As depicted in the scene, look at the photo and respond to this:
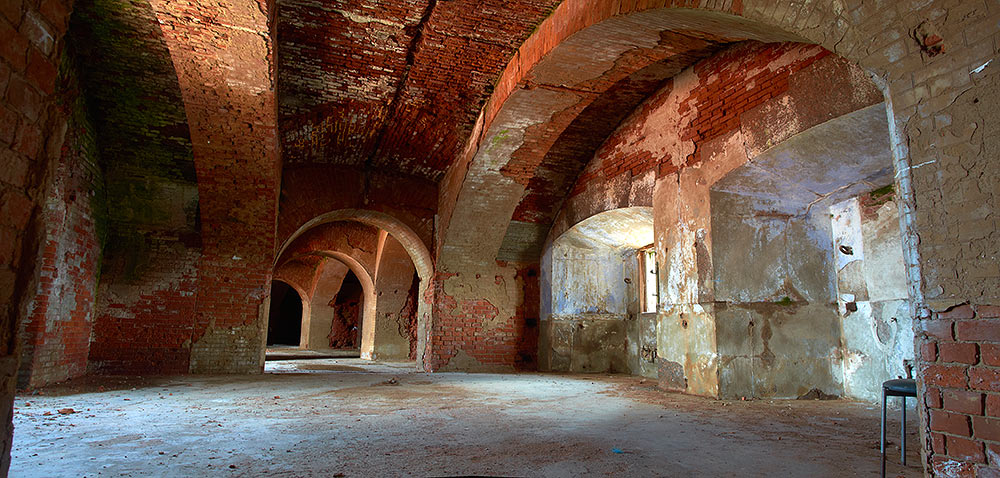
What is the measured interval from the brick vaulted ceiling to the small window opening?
3.37 meters

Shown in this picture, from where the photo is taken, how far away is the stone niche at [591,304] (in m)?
8.58

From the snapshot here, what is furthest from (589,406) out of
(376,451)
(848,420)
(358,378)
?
(358,378)

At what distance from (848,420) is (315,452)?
12.1ft

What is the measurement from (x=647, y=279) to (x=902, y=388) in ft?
20.4

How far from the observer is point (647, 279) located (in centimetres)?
878

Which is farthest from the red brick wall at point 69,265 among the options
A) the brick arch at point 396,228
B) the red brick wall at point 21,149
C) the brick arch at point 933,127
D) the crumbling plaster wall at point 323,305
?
the crumbling plaster wall at point 323,305

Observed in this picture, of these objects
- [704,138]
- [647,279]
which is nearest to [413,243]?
[647,279]

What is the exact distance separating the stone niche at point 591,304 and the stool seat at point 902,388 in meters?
5.69

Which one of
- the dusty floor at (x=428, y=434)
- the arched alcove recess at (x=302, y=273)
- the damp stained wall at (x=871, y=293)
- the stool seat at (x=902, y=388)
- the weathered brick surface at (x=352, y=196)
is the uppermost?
the weathered brick surface at (x=352, y=196)

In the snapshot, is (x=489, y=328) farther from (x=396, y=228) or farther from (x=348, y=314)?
(x=348, y=314)

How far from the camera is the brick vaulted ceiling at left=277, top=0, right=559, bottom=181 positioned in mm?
5262

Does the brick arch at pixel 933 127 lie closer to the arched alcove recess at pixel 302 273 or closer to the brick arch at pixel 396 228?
the brick arch at pixel 396 228

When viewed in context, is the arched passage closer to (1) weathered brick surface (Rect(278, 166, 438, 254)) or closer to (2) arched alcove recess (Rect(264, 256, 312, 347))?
(2) arched alcove recess (Rect(264, 256, 312, 347))

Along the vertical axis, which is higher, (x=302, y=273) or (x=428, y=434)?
(x=302, y=273)
